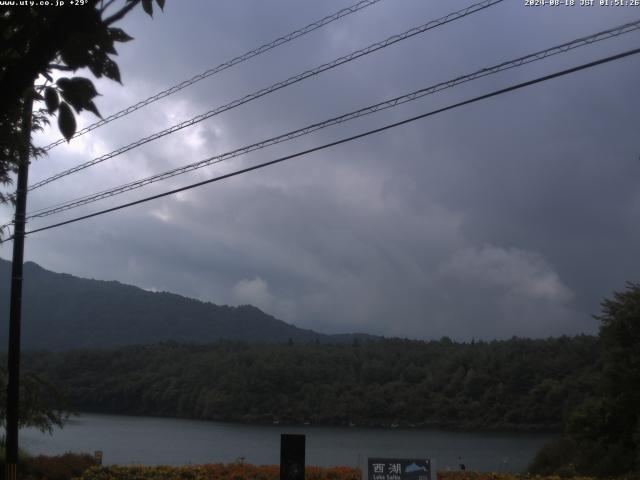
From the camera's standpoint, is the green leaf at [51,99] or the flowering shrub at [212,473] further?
the flowering shrub at [212,473]

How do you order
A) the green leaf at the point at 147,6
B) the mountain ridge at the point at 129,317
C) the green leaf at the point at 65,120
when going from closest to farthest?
the green leaf at the point at 65,120 → the green leaf at the point at 147,6 → the mountain ridge at the point at 129,317

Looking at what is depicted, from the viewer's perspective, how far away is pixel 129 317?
497ft

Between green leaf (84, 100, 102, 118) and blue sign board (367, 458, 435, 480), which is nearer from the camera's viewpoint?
green leaf (84, 100, 102, 118)

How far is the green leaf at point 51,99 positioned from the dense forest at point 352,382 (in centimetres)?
3665

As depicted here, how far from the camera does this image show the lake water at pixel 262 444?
1094 inches

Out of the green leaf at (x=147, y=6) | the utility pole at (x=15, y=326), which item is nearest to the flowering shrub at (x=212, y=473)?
the utility pole at (x=15, y=326)

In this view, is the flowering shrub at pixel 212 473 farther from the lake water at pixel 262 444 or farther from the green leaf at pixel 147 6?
the green leaf at pixel 147 6

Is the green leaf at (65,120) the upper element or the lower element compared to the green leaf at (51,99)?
lower

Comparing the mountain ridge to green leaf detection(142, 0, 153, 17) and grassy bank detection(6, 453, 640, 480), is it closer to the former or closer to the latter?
grassy bank detection(6, 453, 640, 480)

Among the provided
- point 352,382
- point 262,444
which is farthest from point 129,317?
point 262,444

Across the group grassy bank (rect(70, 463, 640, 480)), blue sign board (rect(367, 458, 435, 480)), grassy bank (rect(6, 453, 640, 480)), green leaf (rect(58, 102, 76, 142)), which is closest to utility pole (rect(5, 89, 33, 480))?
grassy bank (rect(6, 453, 640, 480))

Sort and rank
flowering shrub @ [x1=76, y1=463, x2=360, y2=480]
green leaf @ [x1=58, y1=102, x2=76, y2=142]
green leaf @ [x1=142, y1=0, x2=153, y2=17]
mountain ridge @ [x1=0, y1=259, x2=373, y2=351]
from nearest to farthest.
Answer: green leaf @ [x1=58, y1=102, x2=76, y2=142]
green leaf @ [x1=142, y1=0, x2=153, y2=17]
flowering shrub @ [x1=76, y1=463, x2=360, y2=480]
mountain ridge @ [x1=0, y1=259, x2=373, y2=351]

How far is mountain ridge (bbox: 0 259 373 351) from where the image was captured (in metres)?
133

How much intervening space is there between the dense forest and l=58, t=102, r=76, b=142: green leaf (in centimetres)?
3667
